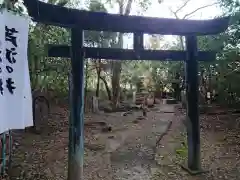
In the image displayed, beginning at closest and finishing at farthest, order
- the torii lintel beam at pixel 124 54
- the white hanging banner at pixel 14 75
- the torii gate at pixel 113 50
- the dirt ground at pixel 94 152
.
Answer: the white hanging banner at pixel 14 75 < the torii gate at pixel 113 50 < the torii lintel beam at pixel 124 54 < the dirt ground at pixel 94 152

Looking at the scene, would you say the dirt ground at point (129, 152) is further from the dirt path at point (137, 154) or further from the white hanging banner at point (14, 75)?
the white hanging banner at point (14, 75)

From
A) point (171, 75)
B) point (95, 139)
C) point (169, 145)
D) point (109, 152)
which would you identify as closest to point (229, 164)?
point (169, 145)

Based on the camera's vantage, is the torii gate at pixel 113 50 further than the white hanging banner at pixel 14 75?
Yes

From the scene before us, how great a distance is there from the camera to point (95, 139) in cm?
887

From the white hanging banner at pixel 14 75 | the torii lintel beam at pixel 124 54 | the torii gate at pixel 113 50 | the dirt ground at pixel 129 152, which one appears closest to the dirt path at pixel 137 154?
the dirt ground at pixel 129 152

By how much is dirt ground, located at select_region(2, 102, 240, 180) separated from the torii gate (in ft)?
2.49

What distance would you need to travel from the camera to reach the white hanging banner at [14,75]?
3.23m

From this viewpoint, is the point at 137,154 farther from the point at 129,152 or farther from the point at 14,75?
the point at 14,75

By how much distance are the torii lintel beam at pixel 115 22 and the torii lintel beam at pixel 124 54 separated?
0.40 metres

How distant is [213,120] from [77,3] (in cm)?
809

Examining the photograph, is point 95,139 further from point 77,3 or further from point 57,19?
point 77,3

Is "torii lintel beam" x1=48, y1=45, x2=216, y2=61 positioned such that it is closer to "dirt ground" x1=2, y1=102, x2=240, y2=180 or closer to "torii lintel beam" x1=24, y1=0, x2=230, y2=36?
A: "torii lintel beam" x1=24, y1=0, x2=230, y2=36

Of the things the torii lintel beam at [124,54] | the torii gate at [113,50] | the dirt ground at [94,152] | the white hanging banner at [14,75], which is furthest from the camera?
the dirt ground at [94,152]

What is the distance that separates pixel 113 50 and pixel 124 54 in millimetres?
232
